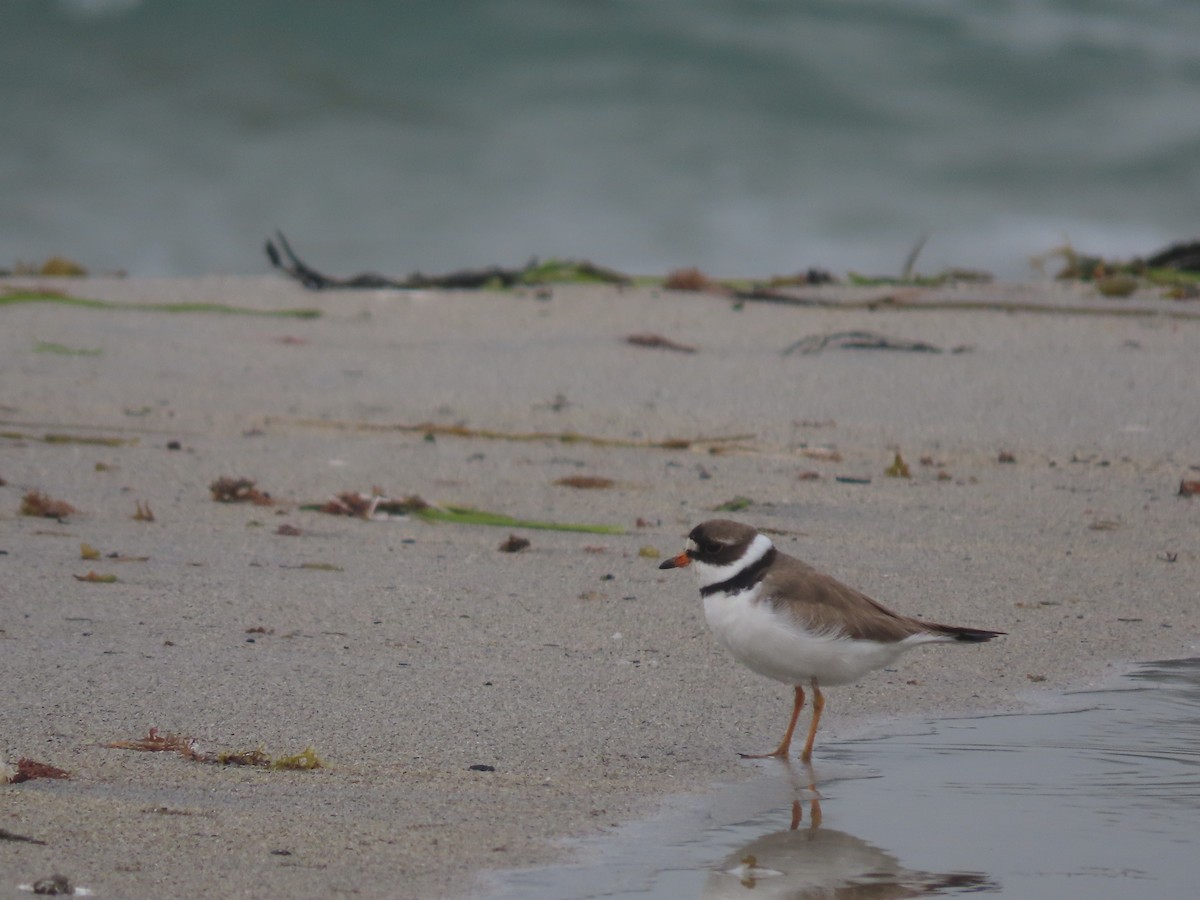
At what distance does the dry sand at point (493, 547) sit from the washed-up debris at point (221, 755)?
0.14 ft

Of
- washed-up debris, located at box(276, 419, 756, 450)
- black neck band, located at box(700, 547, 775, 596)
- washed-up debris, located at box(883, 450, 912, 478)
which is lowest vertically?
black neck band, located at box(700, 547, 775, 596)

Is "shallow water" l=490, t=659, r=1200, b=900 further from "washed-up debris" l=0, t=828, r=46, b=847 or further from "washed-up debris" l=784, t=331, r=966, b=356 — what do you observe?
"washed-up debris" l=784, t=331, r=966, b=356

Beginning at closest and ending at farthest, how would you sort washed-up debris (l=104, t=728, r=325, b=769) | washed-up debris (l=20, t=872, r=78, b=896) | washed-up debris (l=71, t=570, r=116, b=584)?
washed-up debris (l=20, t=872, r=78, b=896), washed-up debris (l=104, t=728, r=325, b=769), washed-up debris (l=71, t=570, r=116, b=584)

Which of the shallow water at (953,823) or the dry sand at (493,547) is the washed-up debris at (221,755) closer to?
the dry sand at (493,547)

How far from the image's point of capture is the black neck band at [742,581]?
4.29 meters

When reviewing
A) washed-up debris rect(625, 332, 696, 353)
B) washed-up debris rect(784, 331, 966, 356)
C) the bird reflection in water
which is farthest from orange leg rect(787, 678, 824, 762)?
washed-up debris rect(625, 332, 696, 353)

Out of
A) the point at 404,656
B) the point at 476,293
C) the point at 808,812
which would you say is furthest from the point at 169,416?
the point at 808,812

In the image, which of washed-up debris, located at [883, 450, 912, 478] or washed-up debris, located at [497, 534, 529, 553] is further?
washed-up debris, located at [883, 450, 912, 478]

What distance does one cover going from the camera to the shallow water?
311cm

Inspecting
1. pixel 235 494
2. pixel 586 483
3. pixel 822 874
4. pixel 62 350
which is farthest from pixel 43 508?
pixel 62 350

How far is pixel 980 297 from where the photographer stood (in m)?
11.1

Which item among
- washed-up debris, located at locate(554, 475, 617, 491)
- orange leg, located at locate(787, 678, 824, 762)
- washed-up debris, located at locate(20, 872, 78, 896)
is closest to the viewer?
washed-up debris, located at locate(20, 872, 78, 896)

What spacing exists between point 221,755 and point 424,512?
2.82 meters

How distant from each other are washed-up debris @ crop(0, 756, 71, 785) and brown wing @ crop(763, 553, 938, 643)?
1824 millimetres
